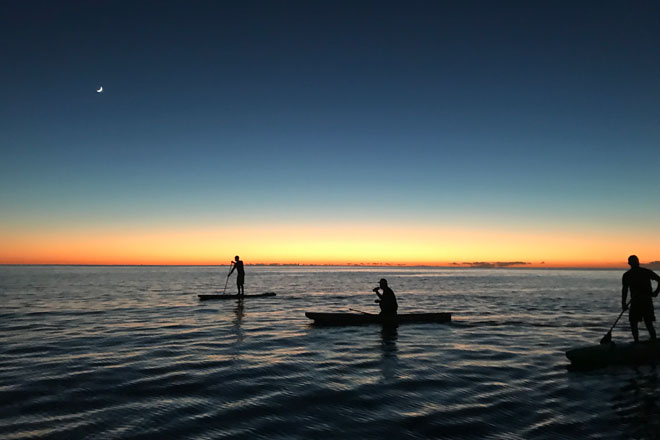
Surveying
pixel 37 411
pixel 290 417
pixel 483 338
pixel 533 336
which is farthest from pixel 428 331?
pixel 37 411

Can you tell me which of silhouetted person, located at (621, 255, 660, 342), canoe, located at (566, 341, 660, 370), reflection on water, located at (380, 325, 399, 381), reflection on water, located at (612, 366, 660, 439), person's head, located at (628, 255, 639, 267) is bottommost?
reflection on water, located at (380, 325, 399, 381)

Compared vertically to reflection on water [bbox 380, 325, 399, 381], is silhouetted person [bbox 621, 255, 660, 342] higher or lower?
higher

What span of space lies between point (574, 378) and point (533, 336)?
26.0 feet

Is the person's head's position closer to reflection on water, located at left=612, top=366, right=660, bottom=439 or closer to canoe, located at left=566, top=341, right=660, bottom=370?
canoe, located at left=566, top=341, right=660, bottom=370

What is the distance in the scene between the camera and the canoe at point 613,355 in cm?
1255

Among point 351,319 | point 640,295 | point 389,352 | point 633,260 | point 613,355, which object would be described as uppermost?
point 633,260

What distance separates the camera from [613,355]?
1279cm

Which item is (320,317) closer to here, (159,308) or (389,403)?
(389,403)

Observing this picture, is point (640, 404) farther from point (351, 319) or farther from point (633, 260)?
point (351, 319)

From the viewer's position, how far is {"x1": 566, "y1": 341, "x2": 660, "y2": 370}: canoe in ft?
41.2

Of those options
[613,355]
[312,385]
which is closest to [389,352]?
[312,385]

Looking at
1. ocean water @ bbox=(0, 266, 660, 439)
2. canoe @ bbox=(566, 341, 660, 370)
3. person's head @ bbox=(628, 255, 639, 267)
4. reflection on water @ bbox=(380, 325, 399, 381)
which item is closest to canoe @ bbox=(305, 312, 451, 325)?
reflection on water @ bbox=(380, 325, 399, 381)

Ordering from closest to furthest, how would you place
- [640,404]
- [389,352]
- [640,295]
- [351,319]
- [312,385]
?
[640,404] < [312,385] < [640,295] < [389,352] < [351,319]

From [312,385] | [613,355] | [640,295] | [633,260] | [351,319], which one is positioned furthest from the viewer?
[351,319]
